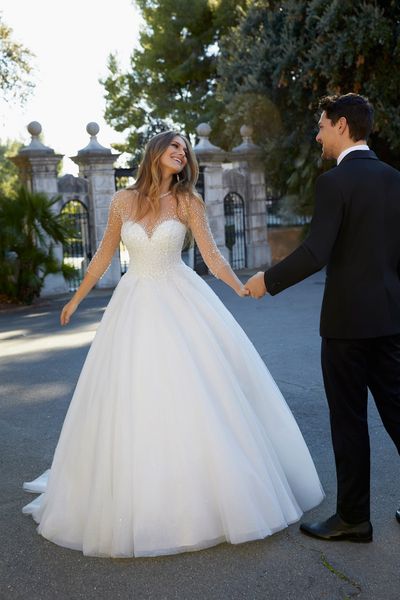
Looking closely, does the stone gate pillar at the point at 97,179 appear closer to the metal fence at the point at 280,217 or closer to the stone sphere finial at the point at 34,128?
the stone sphere finial at the point at 34,128

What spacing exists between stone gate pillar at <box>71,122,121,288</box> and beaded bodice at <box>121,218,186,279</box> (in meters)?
12.2

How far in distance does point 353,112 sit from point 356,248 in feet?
2.07

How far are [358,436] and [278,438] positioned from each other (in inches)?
21.0

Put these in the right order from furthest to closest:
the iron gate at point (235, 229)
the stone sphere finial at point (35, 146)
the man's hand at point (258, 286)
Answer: the iron gate at point (235, 229) → the stone sphere finial at point (35, 146) → the man's hand at point (258, 286)

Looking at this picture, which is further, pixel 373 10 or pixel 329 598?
pixel 373 10

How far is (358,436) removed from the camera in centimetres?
347

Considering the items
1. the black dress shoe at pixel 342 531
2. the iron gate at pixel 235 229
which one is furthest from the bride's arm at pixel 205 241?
the iron gate at pixel 235 229

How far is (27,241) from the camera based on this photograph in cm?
1379

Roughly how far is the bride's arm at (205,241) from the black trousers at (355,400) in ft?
2.40

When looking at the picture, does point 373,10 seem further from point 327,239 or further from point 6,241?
point 327,239

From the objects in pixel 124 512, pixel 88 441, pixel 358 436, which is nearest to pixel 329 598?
pixel 358 436

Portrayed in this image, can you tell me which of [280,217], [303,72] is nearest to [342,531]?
[303,72]

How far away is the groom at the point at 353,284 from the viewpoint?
10.8 feet

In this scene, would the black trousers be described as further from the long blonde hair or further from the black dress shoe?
the long blonde hair
